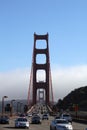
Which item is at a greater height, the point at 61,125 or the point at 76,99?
the point at 76,99

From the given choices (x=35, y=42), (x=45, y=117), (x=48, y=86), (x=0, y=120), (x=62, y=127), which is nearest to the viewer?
(x=62, y=127)

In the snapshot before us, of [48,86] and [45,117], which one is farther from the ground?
[48,86]

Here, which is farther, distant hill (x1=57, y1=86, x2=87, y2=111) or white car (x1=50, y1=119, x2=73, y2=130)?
distant hill (x1=57, y1=86, x2=87, y2=111)

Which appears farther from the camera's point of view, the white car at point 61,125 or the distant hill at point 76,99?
the distant hill at point 76,99

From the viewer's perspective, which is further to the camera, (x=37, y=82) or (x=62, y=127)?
(x=37, y=82)

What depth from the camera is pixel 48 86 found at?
478 feet

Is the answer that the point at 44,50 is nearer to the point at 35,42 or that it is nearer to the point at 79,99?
the point at 35,42

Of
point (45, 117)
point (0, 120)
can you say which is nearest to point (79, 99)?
point (45, 117)

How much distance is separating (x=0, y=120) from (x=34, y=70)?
319 ft

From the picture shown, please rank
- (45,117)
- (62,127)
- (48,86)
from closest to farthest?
1. (62,127)
2. (45,117)
3. (48,86)

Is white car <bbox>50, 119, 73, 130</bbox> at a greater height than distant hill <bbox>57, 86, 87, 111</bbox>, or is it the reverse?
distant hill <bbox>57, 86, 87, 111</bbox>

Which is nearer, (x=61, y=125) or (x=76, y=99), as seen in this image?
(x=61, y=125)

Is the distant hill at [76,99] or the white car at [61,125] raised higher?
the distant hill at [76,99]

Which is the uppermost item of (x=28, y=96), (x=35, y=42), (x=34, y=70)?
(x=35, y=42)
